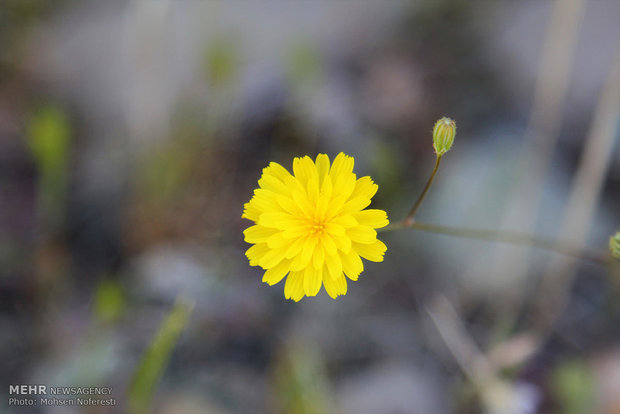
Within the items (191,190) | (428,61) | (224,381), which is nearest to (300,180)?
(224,381)

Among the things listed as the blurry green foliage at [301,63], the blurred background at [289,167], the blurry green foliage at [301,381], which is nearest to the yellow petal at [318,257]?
the blurred background at [289,167]

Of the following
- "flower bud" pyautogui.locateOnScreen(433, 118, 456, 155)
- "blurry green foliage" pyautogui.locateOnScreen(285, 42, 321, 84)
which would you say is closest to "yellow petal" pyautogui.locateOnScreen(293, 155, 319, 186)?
"flower bud" pyautogui.locateOnScreen(433, 118, 456, 155)

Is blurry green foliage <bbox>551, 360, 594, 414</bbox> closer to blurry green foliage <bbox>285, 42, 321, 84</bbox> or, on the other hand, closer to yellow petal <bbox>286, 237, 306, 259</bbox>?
yellow petal <bbox>286, 237, 306, 259</bbox>

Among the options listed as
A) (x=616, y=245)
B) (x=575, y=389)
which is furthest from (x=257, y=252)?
(x=575, y=389)

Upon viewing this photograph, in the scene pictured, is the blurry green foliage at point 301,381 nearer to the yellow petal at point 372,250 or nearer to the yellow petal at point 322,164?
the yellow petal at point 372,250

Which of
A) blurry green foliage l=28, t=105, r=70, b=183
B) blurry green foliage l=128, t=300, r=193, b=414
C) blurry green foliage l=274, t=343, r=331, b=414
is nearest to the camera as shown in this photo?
blurry green foliage l=128, t=300, r=193, b=414

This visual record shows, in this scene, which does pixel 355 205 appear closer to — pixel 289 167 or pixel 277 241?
pixel 277 241
